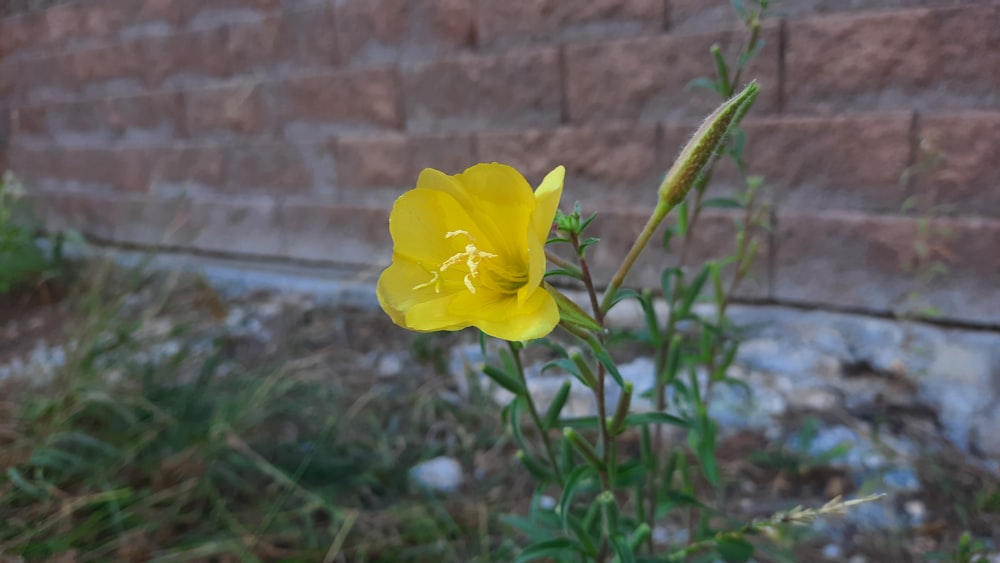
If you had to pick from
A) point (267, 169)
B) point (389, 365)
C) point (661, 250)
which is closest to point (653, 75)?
point (661, 250)

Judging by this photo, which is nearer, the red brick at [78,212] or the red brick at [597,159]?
the red brick at [597,159]

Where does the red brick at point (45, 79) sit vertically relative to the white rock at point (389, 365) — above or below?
above

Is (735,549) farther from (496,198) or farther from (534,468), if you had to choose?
(496,198)

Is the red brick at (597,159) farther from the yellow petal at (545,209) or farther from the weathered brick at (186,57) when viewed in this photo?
the yellow petal at (545,209)

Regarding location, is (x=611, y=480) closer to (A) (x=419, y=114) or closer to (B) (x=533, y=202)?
(B) (x=533, y=202)

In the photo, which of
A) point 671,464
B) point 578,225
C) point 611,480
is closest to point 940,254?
point 671,464

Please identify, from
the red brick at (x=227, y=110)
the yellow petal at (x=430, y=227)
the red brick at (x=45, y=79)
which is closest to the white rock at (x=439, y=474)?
the yellow petal at (x=430, y=227)
